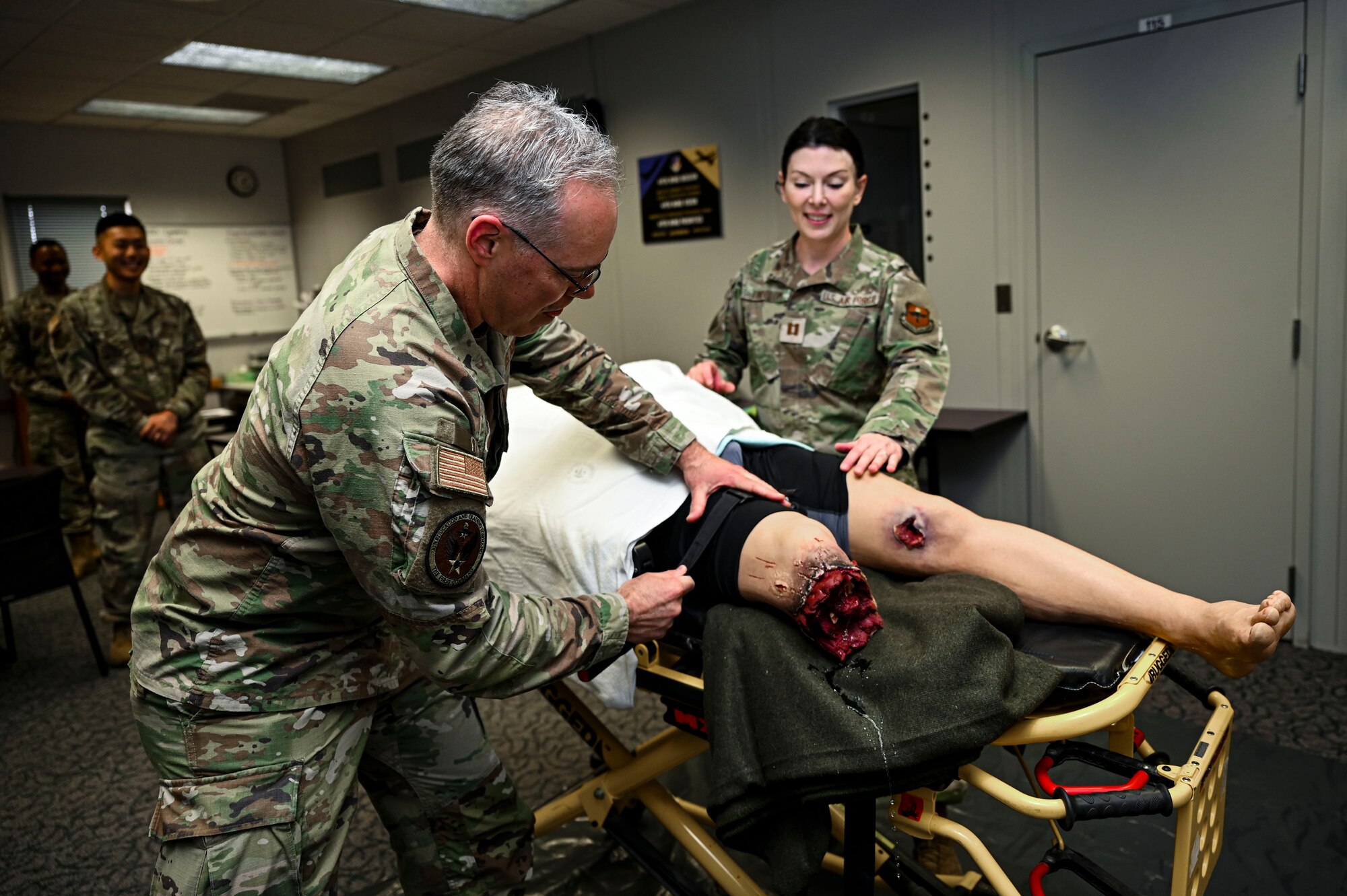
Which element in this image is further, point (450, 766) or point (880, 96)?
point (880, 96)

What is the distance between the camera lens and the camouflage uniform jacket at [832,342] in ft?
6.99

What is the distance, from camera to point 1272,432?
9.77 ft

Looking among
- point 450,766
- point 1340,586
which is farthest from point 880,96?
point 450,766

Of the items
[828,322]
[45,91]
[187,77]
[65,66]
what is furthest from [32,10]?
[828,322]

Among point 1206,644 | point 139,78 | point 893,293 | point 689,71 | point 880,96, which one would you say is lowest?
point 1206,644

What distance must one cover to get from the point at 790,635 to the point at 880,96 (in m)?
3.08

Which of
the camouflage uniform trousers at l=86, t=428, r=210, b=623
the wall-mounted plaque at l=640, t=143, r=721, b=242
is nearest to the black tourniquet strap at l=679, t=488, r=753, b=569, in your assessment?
the camouflage uniform trousers at l=86, t=428, r=210, b=623

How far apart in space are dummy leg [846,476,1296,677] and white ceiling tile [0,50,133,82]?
4839 millimetres

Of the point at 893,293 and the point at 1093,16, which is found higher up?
the point at 1093,16

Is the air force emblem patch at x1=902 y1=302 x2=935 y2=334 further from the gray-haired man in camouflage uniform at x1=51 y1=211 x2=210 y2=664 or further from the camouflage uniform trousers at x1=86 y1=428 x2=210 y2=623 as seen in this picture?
the gray-haired man in camouflage uniform at x1=51 y1=211 x2=210 y2=664

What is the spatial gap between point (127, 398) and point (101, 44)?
2.03 metres

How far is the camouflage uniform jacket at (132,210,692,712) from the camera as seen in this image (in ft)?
3.45

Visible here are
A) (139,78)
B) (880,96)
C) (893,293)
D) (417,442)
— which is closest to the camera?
(417,442)

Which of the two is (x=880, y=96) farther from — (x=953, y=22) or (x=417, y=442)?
(x=417, y=442)
